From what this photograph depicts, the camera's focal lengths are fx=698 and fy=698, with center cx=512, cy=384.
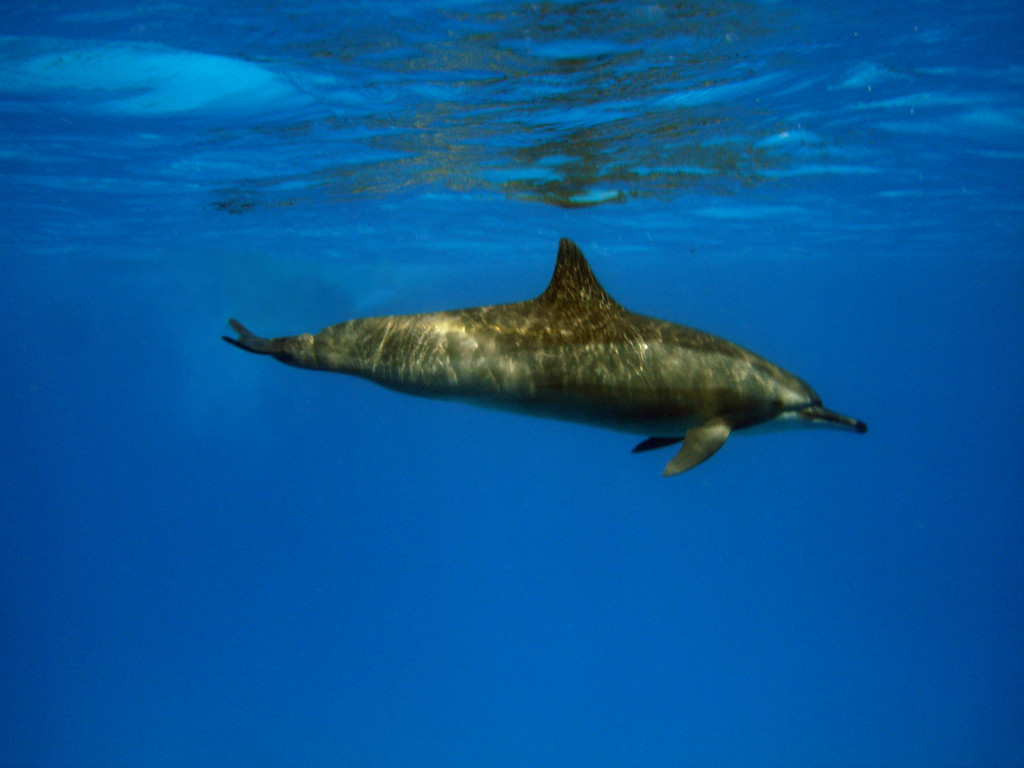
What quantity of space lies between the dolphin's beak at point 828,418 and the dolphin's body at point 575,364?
1 centimetres

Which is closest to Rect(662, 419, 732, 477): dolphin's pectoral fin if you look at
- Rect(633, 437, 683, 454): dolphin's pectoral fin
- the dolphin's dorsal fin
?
Rect(633, 437, 683, 454): dolphin's pectoral fin

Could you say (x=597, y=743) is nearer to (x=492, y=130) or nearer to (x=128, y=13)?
(x=492, y=130)

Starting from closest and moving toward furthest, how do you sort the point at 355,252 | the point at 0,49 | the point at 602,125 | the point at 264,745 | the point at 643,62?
the point at 0,49 → the point at 643,62 → the point at 602,125 → the point at 355,252 → the point at 264,745

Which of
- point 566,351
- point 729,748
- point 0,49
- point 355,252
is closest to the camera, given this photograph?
point 566,351

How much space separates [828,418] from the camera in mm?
7102

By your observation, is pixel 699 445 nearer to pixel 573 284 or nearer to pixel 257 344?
pixel 573 284

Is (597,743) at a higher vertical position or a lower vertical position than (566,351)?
lower

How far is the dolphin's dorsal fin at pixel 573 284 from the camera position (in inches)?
281

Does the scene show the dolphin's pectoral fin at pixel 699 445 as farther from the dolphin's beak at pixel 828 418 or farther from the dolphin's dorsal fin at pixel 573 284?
the dolphin's dorsal fin at pixel 573 284

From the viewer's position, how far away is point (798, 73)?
469 inches

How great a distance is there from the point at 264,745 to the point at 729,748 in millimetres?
23613

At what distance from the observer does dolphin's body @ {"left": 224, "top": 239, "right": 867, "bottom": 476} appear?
6.82 m

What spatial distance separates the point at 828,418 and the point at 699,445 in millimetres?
1626

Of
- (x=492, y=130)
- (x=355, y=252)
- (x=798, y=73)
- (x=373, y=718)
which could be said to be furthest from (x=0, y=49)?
(x=373, y=718)
